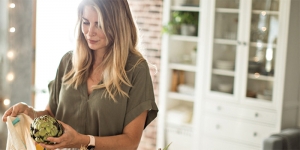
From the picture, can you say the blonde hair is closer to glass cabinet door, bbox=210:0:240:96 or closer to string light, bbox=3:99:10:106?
string light, bbox=3:99:10:106

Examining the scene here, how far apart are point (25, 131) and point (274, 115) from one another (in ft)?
8.70

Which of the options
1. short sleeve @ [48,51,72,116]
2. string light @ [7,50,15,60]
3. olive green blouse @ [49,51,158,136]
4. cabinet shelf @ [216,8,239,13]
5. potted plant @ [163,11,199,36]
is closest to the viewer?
olive green blouse @ [49,51,158,136]

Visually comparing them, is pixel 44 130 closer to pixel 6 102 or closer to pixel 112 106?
pixel 112 106

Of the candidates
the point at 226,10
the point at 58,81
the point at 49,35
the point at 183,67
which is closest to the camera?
the point at 58,81

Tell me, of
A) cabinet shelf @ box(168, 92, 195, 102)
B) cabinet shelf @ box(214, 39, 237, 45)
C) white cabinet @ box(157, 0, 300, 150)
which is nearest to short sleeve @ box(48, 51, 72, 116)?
white cabinet @ box(157, 0, 300, 150)

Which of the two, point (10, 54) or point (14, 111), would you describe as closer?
point (14, 111)

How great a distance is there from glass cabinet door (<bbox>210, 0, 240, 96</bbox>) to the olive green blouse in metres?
2.53

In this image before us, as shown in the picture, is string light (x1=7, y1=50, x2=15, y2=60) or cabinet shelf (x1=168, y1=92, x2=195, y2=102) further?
cabinet shelf (x1=168, y1=92, x2=195, y2=102)

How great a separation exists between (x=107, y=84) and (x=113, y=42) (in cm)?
19

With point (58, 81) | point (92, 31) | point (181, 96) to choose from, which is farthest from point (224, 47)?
point (92, 31)

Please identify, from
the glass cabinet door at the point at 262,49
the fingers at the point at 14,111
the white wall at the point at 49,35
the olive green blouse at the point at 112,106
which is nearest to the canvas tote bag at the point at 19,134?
the fingers at the point at 14,111

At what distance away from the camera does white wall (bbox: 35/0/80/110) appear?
467cm

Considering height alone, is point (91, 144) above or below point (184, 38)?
below

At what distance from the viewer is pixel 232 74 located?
14.8 feet
